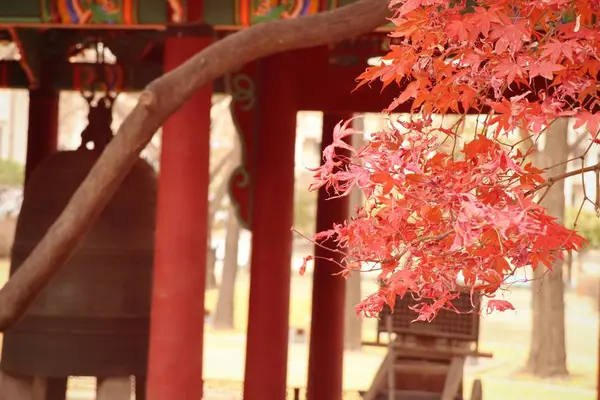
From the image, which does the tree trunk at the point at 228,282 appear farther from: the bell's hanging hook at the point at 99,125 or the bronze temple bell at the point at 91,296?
the bronze temple bell at the point at 91,296

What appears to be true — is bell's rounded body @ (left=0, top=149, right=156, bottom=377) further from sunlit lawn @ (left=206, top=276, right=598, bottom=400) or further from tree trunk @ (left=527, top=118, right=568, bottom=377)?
tree trunk @ (left=527, top=118, right=568, bottom=377)

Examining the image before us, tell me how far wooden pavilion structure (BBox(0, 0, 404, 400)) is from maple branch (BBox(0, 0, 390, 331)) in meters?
0.57

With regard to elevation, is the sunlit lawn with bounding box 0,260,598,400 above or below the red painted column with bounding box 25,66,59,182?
below

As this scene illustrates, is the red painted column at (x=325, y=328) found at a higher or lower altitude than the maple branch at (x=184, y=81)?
lower

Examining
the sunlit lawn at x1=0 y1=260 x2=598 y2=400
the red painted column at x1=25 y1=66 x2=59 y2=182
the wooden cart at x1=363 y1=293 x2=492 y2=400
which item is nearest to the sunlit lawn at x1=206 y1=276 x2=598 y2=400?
the sunlit lawn at x1=0 y1=260 x2=598 y2=400

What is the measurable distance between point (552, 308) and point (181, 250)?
11926 millimetres

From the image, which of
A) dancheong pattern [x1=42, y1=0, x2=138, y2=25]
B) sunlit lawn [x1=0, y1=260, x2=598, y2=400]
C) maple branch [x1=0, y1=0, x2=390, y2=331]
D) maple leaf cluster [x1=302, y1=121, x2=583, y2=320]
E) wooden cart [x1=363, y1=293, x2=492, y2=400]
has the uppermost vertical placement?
dancheong pattern [x1=42, y1=0, x2=138, y2=25]

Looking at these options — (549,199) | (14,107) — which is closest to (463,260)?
(549,199)

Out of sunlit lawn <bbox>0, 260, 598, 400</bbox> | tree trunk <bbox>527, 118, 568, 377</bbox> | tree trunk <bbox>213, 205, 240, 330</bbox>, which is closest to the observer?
sunlit lawn <bbox>0, 260, 598, 400</bbox>

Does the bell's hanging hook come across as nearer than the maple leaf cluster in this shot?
No

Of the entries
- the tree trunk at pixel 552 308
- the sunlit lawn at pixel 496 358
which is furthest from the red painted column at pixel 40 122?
the tree trunk at pixel 552 308

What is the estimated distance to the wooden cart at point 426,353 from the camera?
24.8ft

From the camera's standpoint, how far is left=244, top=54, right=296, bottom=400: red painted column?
23.6 feet

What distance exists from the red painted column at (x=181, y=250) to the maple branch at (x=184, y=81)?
51 centimetres
